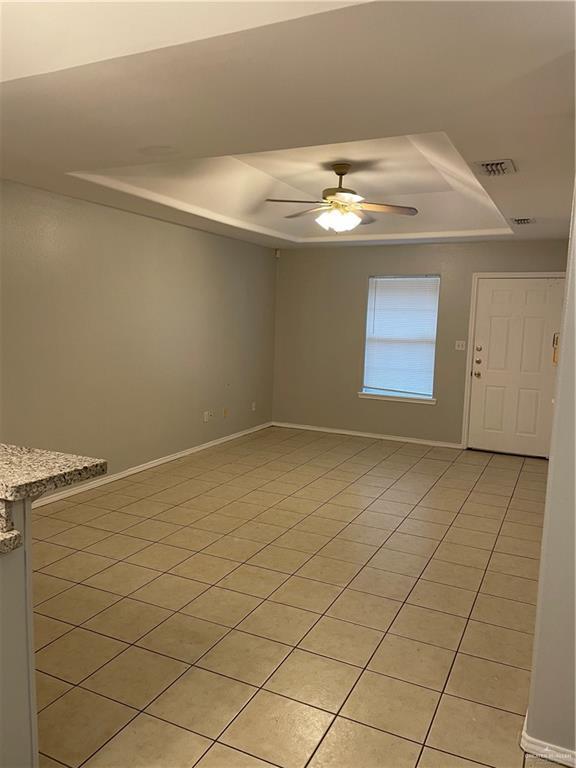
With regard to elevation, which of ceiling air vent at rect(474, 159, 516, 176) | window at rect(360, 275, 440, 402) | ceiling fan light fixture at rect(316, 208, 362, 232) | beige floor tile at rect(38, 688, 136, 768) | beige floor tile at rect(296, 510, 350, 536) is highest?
ceiling air vent at rect(474, 159, 516, 176)

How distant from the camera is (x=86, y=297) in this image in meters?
4.56

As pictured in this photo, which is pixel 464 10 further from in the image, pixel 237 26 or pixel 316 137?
pixel 316 137

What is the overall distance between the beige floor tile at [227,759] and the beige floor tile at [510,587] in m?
1.73

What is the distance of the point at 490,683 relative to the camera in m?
2.39

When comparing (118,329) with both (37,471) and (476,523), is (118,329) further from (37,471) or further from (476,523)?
(37,471)

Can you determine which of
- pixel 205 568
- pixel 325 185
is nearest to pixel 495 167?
pixel 325 185

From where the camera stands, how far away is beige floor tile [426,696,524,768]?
1.99m

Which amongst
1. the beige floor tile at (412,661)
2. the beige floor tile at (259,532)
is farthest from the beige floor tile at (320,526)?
the beige floor tile at (412,661)

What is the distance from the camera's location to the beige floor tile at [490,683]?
2.28m

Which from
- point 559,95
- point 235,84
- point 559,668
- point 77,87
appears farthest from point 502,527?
point 77,87

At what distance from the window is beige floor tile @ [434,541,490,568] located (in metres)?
3.07

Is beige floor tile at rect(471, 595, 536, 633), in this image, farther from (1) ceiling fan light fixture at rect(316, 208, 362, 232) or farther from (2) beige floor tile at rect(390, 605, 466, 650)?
(1) ceiling fan light fixture at rect(316, 208, 362, 232)

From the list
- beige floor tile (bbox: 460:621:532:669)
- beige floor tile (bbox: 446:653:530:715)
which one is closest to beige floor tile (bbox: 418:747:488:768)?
beige floor tile (bbox: 446:653:530:715)

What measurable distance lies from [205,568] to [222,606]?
45cm
